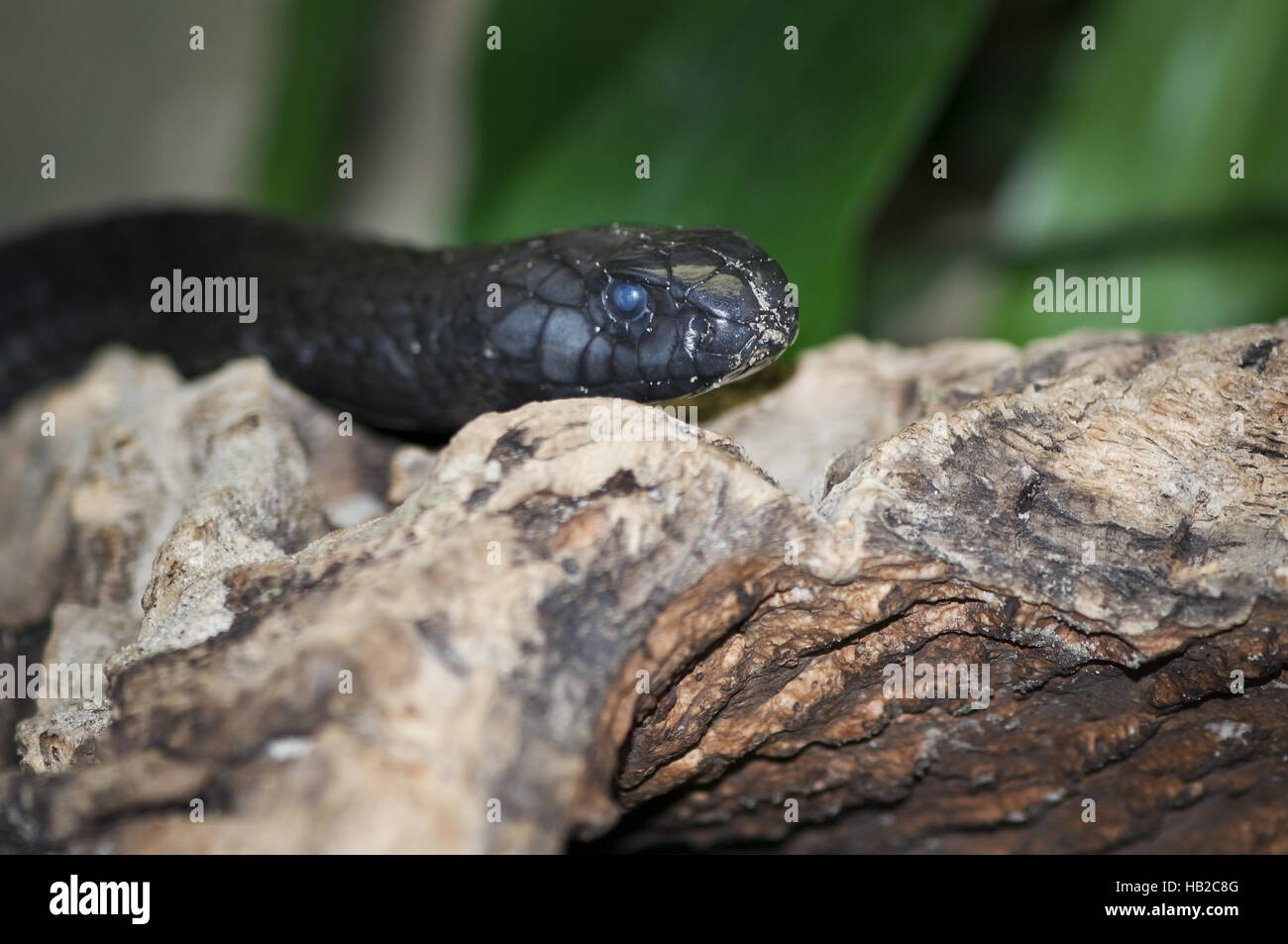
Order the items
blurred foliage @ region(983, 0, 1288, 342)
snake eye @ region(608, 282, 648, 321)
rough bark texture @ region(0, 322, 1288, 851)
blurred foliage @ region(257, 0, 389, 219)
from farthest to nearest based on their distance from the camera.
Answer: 1. blurred foliage @ region(257, 0, 389, 219)
2. blurred foliage @ region(983, 0, 1288, 342)
3. snake eye @ region(608, 282, 648, 321)
4. rough bark texture @ region(0, 322, 1288, 851)

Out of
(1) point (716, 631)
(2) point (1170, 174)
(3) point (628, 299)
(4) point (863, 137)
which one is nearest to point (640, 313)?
(3) point (628, 299)

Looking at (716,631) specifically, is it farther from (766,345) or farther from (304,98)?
(304,98)

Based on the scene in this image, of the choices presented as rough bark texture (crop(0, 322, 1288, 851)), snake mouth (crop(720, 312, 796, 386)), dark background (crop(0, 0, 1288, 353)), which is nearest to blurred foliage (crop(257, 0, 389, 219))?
dark background (crop(0, 0, 1288, 353))

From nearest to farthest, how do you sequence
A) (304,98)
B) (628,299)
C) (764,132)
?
(628,299), (764,132), (304,98)

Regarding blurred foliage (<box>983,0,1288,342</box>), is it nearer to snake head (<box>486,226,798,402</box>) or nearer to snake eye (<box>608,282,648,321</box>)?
snake head (<box>486,226,798,402</box>)
